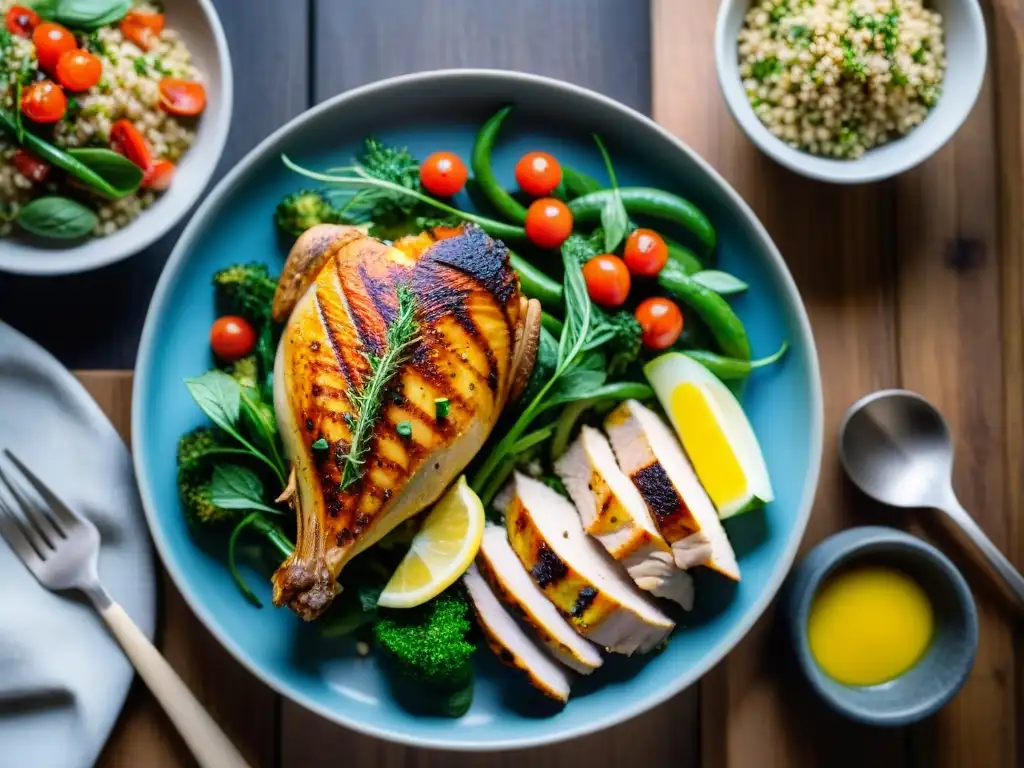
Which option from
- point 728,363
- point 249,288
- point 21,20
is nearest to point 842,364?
point 728,363

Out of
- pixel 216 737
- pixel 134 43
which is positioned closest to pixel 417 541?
pixel 216 737

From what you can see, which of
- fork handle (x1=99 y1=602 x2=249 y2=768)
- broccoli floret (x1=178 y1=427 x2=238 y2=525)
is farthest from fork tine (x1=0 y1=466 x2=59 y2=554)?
broccoli floret (x1=178 y1=427 x2=238 y2=525)

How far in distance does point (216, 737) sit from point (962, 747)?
1.67 m

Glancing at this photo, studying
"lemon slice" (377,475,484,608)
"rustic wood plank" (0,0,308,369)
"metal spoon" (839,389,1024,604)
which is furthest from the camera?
"rustic wood plank" (0,0,308,369)

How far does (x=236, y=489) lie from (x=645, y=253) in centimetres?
99

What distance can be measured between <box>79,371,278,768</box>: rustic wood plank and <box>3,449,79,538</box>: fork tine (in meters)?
0.19

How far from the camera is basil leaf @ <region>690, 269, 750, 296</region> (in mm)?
2189

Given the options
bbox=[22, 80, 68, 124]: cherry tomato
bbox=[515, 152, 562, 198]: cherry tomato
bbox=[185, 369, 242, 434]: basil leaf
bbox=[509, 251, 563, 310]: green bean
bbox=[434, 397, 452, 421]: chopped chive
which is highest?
bbox=[22, 80, 68, 124]: cherry tomato

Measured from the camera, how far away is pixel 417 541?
2.08 metres

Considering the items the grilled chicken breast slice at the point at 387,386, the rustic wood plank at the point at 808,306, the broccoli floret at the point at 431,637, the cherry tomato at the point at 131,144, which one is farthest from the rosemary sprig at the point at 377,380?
the rustic wood plank at the point at 808,306

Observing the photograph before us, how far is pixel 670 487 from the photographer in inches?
80.1

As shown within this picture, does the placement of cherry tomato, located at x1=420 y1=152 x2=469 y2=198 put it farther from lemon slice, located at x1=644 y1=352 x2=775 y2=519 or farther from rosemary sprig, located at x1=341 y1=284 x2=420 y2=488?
lemon slice, located at x1=644 y1=352 x2=775 y2=519

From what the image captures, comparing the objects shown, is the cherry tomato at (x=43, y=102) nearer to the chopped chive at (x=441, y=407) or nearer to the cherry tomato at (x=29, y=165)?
the cherry tomato at (x=29, y=165)

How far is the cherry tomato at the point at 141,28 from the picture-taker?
220cm
